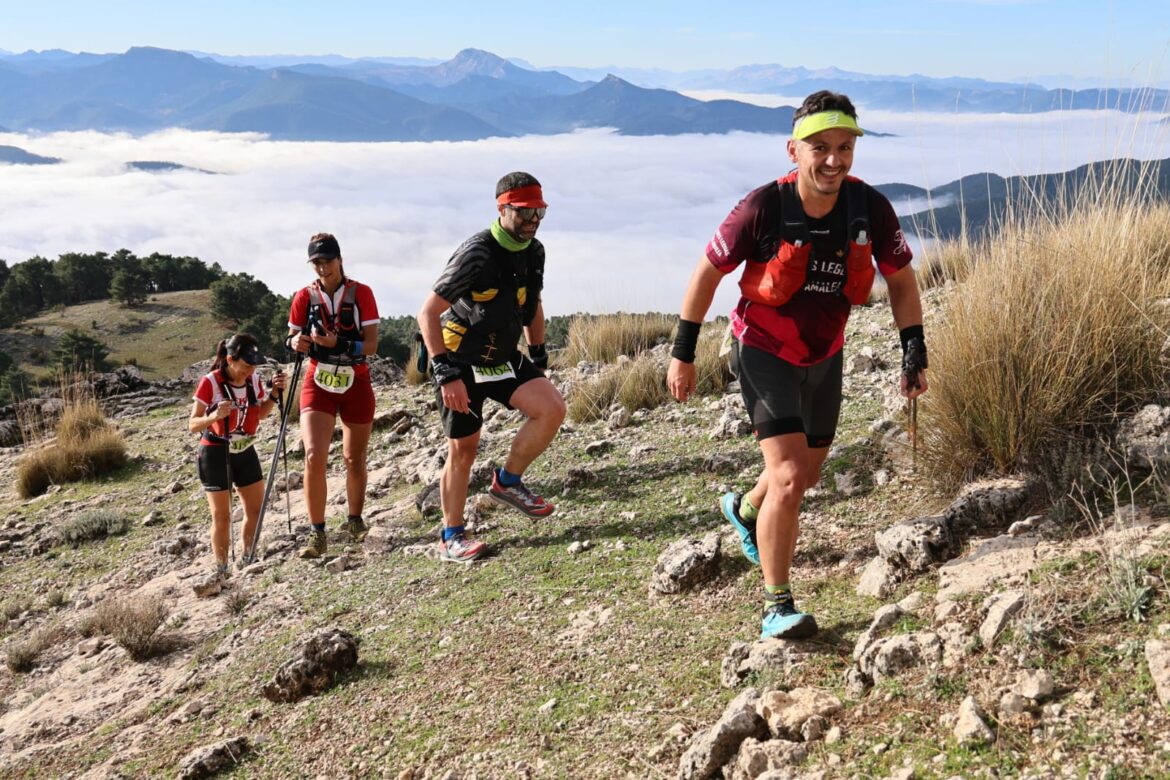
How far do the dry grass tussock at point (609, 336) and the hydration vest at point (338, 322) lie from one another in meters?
5.09

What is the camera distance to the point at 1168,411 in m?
3.74

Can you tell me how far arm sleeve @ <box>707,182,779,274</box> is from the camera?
3152mm

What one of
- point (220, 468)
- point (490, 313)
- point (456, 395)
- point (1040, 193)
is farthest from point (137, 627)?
point (1040, 193)

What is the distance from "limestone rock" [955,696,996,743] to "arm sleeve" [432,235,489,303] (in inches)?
126

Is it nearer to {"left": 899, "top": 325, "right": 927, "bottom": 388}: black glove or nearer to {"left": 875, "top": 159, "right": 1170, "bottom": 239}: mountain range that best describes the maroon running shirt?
{"left": 899, "top": 325, "right": 927, "bottom": 388}: black glove

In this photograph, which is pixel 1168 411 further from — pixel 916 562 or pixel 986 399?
pixel 916 562

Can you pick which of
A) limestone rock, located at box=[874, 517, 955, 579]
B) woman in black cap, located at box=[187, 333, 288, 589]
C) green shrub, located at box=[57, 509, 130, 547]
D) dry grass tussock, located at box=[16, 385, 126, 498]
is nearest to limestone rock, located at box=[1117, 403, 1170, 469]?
limestone rock, located at box=[874, 517, 955, 579]

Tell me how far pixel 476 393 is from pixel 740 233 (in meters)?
2.36

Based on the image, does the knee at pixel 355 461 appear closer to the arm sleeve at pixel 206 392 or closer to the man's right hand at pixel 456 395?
the arm sleeve at pixel 206 392

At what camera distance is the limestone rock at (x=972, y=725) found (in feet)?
7.59

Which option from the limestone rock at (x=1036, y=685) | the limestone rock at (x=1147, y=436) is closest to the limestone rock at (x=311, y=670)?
the limestone rock at (x=1036, y=685)

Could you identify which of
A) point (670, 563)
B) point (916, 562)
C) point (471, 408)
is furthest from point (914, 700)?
point (471, 408)

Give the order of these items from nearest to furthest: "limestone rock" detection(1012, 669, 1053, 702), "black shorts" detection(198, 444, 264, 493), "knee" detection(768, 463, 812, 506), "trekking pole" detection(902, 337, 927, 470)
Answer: "limestone rock" detection(1012, 669, 1053, 702) < "knee" detection(768, 463, 812, 506) < "trekking pole" detection(902, 337, 927, 470) < "black shorts" detection(198, 444, 264, 493)

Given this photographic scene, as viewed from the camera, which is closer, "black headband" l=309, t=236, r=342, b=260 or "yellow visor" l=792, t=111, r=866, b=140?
"yellow visor" l=792, t=111, r=866, b=140
